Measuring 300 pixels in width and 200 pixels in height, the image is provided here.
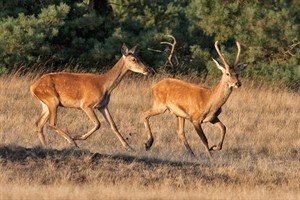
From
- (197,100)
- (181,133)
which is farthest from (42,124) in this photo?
(197,100)

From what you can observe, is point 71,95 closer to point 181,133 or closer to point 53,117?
point 53,117

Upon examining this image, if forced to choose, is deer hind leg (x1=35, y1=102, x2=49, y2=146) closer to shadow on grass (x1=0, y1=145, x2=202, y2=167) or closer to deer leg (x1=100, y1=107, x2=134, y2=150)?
deer leg (x1=100, y1=107, x2=134, y2=150)

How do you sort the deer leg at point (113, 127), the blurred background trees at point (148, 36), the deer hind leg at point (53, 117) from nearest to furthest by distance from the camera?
the deer hind leg at point (53, 117) < the deer leg at point (113, 127) < the blurred background trees at point (148, 36)

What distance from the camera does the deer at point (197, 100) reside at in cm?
1512

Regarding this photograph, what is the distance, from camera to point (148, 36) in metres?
25.3

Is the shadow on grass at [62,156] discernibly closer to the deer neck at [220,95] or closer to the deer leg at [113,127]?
the deer leg at [113,127]

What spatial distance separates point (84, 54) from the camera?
2516cm

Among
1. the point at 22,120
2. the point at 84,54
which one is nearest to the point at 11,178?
the point at 22,120

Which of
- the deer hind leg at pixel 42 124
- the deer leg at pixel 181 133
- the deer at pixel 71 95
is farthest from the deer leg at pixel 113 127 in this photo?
the deer leg at pixel 181 133

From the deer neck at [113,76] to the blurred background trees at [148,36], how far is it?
7.50 metres

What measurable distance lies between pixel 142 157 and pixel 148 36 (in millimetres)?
12402

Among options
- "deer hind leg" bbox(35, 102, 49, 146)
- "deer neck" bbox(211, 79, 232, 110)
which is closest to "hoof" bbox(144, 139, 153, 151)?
"deer neck" bbox(211, 79, 232, 110)

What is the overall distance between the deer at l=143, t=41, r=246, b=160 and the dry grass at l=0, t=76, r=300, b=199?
481 mm

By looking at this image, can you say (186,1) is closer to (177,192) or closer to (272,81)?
(272,81)
